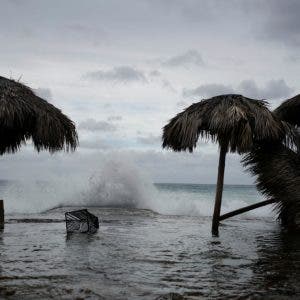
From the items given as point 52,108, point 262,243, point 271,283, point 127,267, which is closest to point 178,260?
point 127,267

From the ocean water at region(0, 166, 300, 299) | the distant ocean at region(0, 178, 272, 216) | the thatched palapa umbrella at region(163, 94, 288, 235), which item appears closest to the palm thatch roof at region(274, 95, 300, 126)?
the thatched palapa umbrella at region(163, 94, 288, 235)

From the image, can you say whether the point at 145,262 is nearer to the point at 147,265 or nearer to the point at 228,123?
the point at 147,265

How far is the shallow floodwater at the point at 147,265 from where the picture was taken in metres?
6.64

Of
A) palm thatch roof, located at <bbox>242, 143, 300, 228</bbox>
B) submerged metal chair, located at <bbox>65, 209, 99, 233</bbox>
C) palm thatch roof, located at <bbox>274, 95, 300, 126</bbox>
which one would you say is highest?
palm thatch roof, located at <bbox>274, 95, 300, 126</bbox>

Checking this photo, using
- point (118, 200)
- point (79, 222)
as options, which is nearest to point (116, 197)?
point (118, 200)

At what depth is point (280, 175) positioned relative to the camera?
1343 centimetres

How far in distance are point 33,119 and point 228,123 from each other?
15.3 ft

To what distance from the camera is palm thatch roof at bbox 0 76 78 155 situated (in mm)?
9969

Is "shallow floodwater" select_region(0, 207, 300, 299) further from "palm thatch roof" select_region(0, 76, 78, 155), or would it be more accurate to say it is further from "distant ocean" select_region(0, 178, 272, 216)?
"distant ocean" select_region(0, 178, 272, 216)

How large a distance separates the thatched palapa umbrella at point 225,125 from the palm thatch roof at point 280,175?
723 mm

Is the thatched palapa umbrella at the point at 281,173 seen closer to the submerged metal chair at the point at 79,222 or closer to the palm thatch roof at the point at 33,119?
the submerged metal chair at the point at 79,222

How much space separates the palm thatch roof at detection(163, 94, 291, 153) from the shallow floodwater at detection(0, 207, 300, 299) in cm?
259

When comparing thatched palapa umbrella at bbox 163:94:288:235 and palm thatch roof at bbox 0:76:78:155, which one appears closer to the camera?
palm thatch roof at bbox 0:76:78:155

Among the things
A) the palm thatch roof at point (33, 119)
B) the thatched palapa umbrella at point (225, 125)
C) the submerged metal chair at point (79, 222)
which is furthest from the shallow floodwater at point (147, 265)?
the palm thatch roof at point (33, 119)
